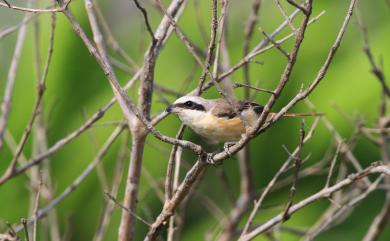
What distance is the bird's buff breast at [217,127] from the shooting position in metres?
2.69

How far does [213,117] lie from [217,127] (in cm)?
5

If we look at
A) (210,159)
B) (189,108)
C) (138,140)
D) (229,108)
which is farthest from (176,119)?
(210,159)

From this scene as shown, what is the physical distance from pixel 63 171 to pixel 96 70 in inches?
25.0

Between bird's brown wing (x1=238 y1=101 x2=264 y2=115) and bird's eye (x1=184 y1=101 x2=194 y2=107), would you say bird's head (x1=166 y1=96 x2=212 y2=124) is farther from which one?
bird's brown wing (x1=238 y1=101 x2=264 y2=115)

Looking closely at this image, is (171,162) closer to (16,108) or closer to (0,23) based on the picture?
(16,108)

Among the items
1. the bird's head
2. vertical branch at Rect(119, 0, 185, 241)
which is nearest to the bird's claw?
vertical branch at Rect(119, 0, 185, 241)

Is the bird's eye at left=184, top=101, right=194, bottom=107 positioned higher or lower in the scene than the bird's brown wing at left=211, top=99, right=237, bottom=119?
higher

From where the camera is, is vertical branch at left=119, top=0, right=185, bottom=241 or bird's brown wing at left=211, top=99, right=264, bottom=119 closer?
vertical branch at left=119, top=0, right=185, bottom=241

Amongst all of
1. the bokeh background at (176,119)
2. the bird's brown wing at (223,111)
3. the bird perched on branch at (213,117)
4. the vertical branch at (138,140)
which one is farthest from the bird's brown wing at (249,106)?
the bokeh background at (176,119)

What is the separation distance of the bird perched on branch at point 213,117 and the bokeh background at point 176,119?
96cm

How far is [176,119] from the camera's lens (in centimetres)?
386

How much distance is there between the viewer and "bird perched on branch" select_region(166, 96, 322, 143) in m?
2.58

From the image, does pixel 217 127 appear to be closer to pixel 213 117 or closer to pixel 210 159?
pixel 213 117

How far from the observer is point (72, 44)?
373cm
